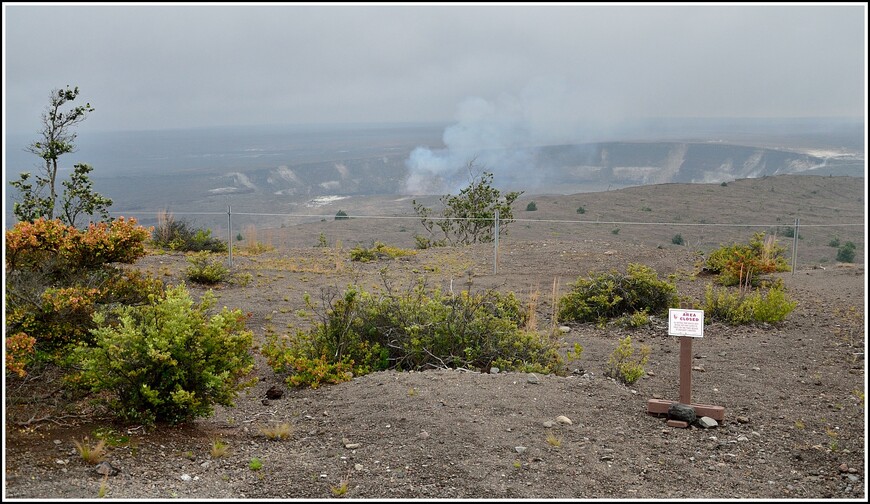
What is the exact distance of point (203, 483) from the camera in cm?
488

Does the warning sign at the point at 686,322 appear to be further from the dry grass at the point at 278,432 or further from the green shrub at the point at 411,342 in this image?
the dry grass at the point at 278,432

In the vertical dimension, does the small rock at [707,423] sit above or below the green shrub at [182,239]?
below

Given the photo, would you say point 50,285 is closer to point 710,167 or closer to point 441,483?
point 441,483

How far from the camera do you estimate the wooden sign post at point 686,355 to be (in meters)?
6.39

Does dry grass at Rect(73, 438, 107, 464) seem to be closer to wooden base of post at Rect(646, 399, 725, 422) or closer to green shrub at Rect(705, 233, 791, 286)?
wooden base of post at Rect(646, 399, 725, 422)

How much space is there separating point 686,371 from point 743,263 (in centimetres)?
739

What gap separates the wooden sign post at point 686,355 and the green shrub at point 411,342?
1303 millimetres

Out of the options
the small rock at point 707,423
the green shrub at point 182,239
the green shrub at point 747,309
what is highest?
the green shrub at point 182,239

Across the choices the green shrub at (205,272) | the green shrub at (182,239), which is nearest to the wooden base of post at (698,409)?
the green shrub at (205,272)

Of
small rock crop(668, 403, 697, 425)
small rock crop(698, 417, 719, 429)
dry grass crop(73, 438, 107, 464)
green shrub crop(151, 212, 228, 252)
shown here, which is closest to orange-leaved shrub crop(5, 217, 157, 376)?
dry grass crop(73, 438, 107, 464)

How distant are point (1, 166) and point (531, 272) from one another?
1134 centimetres

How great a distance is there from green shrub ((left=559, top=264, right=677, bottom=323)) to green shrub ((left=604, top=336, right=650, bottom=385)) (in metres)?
2.28

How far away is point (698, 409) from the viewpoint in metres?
6.37

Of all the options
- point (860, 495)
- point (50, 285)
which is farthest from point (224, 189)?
point (860, 495)
